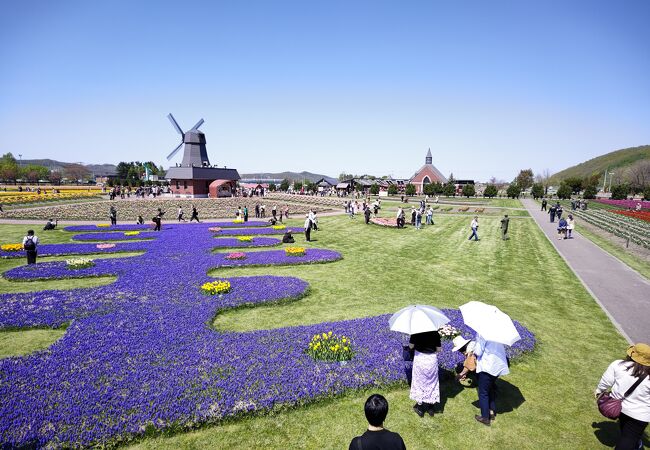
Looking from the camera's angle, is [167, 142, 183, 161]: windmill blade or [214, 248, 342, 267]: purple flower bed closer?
[214, 248, 342, 267]: purple flower bed

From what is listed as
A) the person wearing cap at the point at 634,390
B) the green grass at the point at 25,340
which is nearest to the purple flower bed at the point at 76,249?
the green grass at the point at 25,340

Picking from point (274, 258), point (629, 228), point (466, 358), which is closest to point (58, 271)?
point (274, 258)

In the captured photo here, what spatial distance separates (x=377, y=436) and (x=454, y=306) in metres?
10.5

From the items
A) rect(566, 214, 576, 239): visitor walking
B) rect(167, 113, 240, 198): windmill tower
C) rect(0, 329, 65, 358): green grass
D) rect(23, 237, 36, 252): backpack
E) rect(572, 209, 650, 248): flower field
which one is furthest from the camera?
rect(167, 113, 240, 198): windmill tower

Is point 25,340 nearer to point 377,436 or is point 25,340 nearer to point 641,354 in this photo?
point 377,436

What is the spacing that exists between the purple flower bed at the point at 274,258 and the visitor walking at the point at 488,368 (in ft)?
45.5

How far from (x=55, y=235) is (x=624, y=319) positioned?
36.4 metres

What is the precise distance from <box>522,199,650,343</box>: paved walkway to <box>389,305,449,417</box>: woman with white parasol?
8080 mm

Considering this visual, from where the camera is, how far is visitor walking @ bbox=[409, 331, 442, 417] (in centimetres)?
701

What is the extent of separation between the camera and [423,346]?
23.1 feet

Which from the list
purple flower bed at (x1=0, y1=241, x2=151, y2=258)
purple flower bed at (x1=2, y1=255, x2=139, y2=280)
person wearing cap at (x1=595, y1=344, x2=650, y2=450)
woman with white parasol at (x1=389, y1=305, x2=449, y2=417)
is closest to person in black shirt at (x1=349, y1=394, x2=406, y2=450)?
woman with white parasol at (x1=389, y1=305, x2=449, y2=417)

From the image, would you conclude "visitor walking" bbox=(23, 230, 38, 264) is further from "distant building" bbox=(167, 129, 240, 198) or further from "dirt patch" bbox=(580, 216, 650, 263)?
"distant building" bbox=(167, 129, 240, 198)

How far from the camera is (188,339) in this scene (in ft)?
33.1

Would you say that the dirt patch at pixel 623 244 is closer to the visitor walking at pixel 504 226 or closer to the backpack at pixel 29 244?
the visitor walking at pixel 504 226
